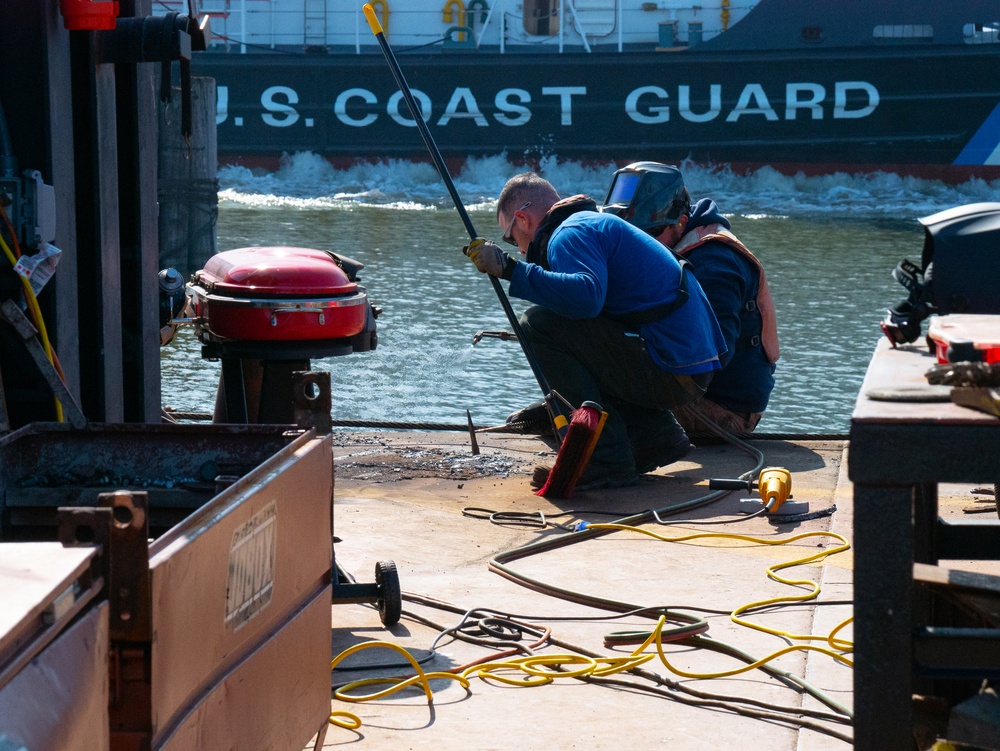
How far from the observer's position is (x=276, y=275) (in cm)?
335

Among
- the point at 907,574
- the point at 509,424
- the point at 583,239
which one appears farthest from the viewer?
the point at 509,424

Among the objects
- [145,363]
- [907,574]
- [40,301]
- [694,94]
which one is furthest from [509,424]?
[694,94]

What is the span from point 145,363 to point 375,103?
2018 centimetres

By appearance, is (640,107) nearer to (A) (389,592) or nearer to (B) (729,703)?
(A) (389,592)

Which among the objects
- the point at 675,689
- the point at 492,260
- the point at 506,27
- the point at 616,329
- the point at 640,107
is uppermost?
the point at 506,27

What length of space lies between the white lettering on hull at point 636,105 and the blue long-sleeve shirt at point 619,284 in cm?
1811

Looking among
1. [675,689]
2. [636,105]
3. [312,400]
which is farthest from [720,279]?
[636,105]

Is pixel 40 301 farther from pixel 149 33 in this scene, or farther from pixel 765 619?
pixel 765 619

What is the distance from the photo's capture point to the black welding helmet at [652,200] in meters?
5.51

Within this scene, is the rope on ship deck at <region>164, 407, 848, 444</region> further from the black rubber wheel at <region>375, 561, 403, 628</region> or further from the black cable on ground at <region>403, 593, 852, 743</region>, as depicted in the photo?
the black cable on ground at <region>403, 593, 852, 743</region>

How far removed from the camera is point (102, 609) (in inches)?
59.0

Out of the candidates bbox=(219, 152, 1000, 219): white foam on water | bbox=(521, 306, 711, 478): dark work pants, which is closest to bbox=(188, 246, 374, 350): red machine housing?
bbox=(521, 306, 711, 478): dark work pants

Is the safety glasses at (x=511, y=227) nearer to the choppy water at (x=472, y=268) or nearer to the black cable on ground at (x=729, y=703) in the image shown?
the choppy water at (x=472, y=268)

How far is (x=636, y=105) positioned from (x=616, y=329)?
726 inches
